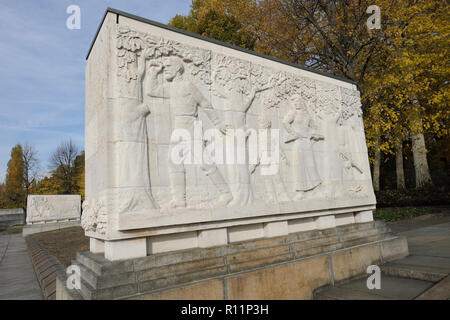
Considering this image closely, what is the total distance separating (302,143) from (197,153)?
2517mm

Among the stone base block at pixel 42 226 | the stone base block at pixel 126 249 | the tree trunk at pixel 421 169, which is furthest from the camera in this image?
the stone base block at pixel 42 226

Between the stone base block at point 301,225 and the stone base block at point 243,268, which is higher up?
the stone base block at point 301,225

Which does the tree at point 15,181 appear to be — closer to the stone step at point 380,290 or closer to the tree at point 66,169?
the tree at point 66,169

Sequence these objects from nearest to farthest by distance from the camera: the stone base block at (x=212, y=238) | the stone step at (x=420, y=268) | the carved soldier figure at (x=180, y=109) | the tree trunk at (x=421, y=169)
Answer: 1. the carved soldier figure at (x=180, y=109)
2. the stone base block at (x=212, y=238)
3. the stone step at (x=420, y=268)
4. the tree trunk at (x=421, y=169)

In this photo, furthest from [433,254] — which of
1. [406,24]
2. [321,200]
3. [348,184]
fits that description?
[406,24]

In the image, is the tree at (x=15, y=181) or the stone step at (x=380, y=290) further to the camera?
the tree at (x=15, y=181)

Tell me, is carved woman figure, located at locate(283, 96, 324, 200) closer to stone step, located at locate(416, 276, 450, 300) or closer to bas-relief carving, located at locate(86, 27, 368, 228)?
bas-relief carving, located at locate(86, 27, 368, 228)

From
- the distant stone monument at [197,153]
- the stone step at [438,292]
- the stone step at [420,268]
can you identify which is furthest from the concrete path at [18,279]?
the stone step at [420,268]

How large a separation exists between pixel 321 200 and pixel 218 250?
270 centimetres

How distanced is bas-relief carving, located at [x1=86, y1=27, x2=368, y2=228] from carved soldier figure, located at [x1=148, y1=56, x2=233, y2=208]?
15mm

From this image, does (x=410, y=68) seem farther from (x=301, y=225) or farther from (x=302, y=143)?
(x=301, y=225)

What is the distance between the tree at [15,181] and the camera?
35562mm

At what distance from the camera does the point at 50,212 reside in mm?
21625

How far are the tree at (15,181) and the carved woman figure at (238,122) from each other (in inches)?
1536
